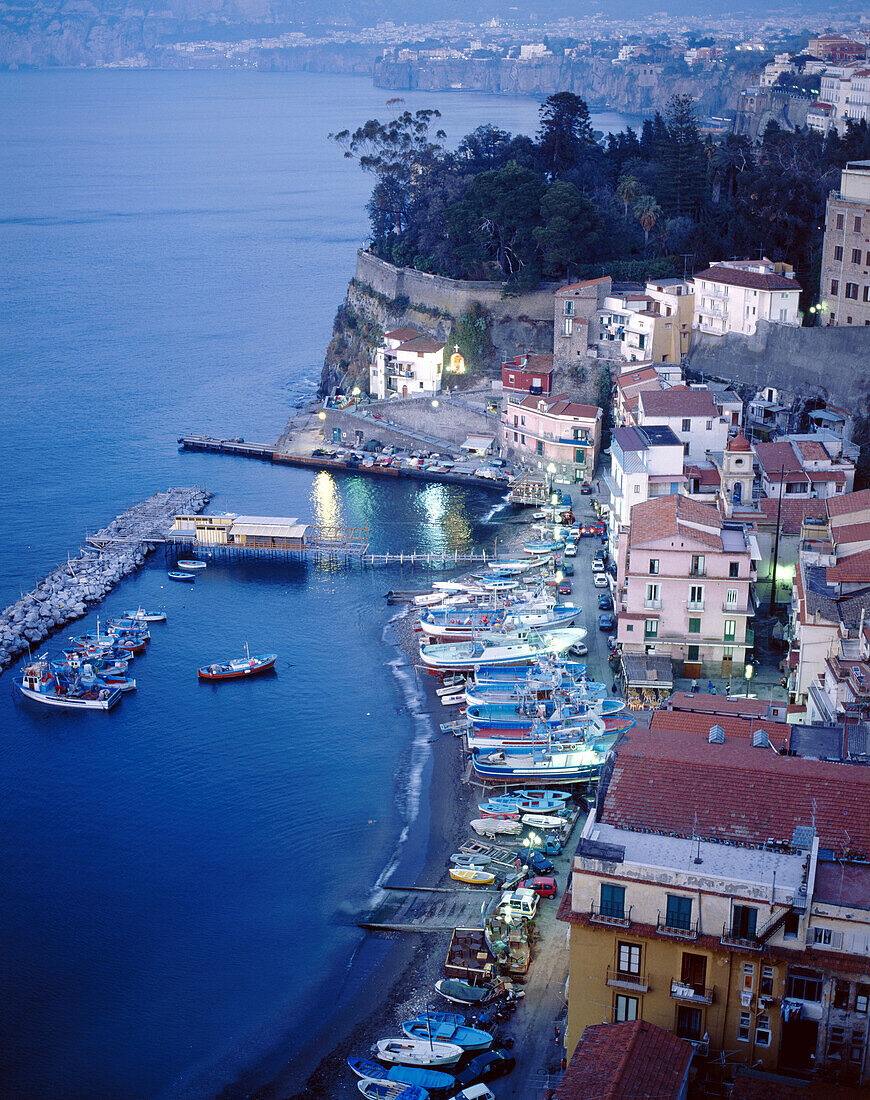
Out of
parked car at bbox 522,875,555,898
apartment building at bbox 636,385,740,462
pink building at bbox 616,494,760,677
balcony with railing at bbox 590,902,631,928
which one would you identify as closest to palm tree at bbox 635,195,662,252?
apartment building at bbox 636,385,740,462

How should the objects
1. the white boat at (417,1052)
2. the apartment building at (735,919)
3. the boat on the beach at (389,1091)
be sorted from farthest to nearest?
the white boat at (417,1052), the boat on the beach at (389,1091), the apartment building at (735,919)

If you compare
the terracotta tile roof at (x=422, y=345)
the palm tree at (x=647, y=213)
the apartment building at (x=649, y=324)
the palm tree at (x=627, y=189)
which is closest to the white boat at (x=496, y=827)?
the apartment building at (x=649, y=324)

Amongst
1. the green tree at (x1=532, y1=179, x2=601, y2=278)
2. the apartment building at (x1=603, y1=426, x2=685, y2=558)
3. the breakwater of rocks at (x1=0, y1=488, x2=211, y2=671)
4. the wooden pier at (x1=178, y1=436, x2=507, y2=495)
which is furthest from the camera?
the green tree at (x1=532, y1=179, x2=601, y2=278)

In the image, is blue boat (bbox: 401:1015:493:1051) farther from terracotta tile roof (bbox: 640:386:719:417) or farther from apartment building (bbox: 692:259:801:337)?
apartment building (bbox: 692:259:801:337)

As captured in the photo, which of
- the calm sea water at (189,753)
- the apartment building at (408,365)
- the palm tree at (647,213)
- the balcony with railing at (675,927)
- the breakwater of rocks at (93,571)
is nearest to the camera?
the balcony with railing at (675,927)

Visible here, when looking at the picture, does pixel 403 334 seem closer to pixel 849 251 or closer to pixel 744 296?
pixel 744 296

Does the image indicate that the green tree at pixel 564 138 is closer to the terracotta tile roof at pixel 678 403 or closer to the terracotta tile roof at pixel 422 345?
the terracotta tile roof at pixel 422 345

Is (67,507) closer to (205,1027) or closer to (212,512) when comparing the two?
(212,512)
